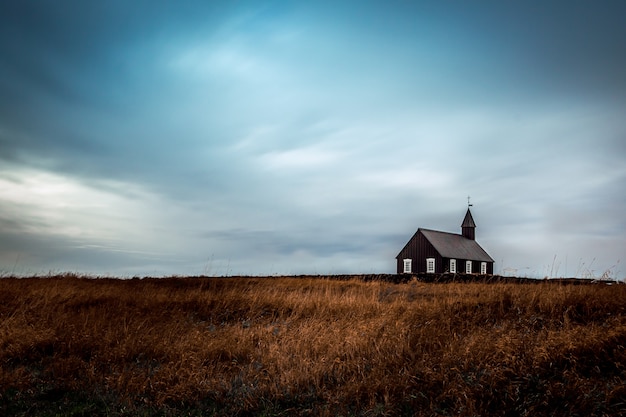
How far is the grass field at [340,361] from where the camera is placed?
6.70 metres

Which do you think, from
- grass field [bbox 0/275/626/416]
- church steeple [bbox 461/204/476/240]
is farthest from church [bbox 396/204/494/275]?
grass field [bbox 0/275/626/416]

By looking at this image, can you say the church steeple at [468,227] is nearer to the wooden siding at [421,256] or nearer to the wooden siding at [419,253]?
the wooden siding at [421,256]

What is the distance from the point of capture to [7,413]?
6844 mm

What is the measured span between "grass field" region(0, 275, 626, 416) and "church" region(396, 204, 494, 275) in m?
31.4

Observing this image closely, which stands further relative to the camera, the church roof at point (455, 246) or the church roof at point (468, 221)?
the church roof at point (468, 221)

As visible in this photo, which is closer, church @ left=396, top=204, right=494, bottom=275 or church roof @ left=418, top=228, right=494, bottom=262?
church @ left=396, top=204, right=494, bottom=275

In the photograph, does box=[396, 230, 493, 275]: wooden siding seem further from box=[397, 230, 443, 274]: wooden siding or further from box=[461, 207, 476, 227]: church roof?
box=[461, 207, 476, 227]: church roof

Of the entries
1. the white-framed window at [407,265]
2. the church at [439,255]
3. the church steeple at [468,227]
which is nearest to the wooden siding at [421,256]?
the church at [439,255]

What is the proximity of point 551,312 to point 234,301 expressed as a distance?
29.6 ft

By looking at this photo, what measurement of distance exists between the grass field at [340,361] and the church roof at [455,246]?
32623 millimetres

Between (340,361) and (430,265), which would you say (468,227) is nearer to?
(430,265)

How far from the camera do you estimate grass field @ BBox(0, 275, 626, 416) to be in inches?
264

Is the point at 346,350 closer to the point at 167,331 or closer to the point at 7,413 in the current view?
the point at 167,331

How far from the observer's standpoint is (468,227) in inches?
2099
